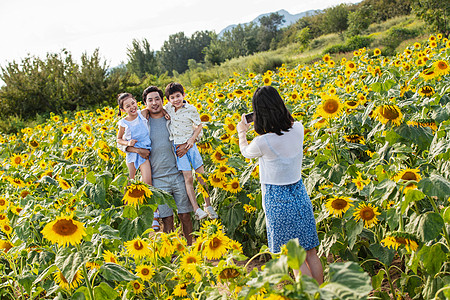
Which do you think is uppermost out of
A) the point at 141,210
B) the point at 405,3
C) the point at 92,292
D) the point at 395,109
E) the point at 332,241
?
the point at 405,3

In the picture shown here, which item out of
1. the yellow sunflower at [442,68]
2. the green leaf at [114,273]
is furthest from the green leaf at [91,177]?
the yellow sunflower at [442,68]

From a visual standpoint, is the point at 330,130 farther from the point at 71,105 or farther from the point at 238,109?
the point at 71,105

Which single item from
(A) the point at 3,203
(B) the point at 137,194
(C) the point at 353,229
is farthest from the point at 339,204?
(A) the point at 3,203

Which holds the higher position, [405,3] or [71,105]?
[405,3]

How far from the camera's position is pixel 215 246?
2195mm

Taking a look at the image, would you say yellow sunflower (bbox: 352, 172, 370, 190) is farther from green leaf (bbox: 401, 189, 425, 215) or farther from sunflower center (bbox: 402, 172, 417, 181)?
green leaf (bbox: 401, 189, 425, 215)

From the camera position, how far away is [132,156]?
4176 mm

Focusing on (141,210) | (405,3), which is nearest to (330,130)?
(141,210)

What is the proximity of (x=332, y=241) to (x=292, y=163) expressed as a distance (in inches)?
26.0

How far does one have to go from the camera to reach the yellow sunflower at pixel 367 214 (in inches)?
99.1

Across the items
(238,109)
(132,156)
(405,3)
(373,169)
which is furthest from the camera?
(405,3)

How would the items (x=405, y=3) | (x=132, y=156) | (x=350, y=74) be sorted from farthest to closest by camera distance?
(x=405, y=3), (x=350, y=74), (x=132, y=156)

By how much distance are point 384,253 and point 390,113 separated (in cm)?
94

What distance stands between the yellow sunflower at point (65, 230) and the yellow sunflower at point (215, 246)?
608mm
